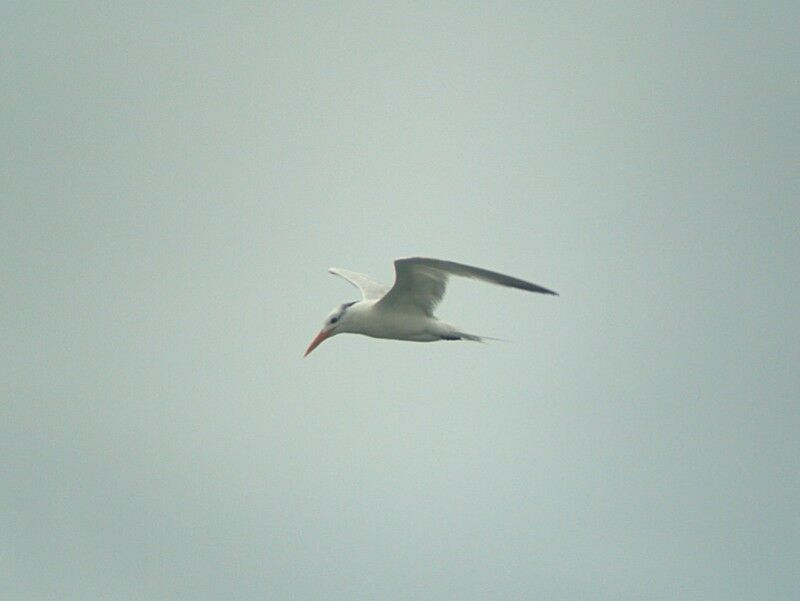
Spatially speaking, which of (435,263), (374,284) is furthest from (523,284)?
(374,284)

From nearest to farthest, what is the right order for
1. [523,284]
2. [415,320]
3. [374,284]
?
[523,284], [415,320], [374,284]

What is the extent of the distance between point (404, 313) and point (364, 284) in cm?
334

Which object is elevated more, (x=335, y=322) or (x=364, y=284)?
(x=364, y=284)

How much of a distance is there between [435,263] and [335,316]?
3162 mm

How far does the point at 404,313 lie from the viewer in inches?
827

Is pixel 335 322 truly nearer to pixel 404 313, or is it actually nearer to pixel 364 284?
pixel 404 313

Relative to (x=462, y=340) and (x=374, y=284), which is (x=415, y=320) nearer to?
(x=462, y=340)

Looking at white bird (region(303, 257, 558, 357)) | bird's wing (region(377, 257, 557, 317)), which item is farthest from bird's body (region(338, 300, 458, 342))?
bird's wing (region(377, 257, 557, 317))

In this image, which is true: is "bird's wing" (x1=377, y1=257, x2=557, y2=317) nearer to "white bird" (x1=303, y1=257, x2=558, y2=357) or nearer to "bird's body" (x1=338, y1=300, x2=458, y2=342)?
"white bird" (x1=303, y1=257, x2=558, y2=357)

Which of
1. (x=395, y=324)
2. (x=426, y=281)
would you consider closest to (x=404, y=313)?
(x=395, y=324)

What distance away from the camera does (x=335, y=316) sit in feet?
70.9

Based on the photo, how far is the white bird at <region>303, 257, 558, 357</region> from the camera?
2005 centimetres

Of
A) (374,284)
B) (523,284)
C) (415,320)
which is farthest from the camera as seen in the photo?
(374,284)

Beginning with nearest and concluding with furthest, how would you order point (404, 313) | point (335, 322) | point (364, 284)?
point (404, 313)
point (335, 322)
point (364, 284)
